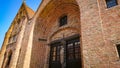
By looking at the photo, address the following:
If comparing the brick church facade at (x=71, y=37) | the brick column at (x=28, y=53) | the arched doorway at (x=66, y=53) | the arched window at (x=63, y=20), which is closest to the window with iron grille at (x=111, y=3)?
the brick church facade at (x=71, y=37)

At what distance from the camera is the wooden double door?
309 inches

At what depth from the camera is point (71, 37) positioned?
8531 mm

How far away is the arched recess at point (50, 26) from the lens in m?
8.96

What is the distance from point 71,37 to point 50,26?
3169 mm

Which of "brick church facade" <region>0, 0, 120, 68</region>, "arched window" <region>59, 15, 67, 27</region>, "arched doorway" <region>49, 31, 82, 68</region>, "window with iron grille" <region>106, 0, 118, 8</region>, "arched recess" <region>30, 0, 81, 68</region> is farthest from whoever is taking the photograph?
"arched window" <region>59, 15, 67, 27</region>

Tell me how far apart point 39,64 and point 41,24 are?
3852 millimetres

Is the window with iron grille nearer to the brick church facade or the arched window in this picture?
the brick church facade

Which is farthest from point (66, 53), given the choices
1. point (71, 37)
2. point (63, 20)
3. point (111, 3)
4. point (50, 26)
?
point (111, 3)

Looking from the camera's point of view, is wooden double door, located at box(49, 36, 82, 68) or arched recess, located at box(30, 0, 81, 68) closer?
wooden double door, located at box(49, 36, 82, 68)

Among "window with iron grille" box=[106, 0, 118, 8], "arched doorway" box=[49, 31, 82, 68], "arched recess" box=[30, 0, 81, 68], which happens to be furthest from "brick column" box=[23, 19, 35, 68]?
"window with iron grille" box=[106, 0, 118, 8]

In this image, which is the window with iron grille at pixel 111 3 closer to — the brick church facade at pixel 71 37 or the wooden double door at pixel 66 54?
the brick church facade at pixel 71 37

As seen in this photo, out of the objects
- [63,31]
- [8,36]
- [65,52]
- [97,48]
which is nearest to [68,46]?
[65,52]

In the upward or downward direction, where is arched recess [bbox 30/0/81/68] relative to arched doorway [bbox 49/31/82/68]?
upward

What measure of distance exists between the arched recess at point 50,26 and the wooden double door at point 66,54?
0.56 metres
